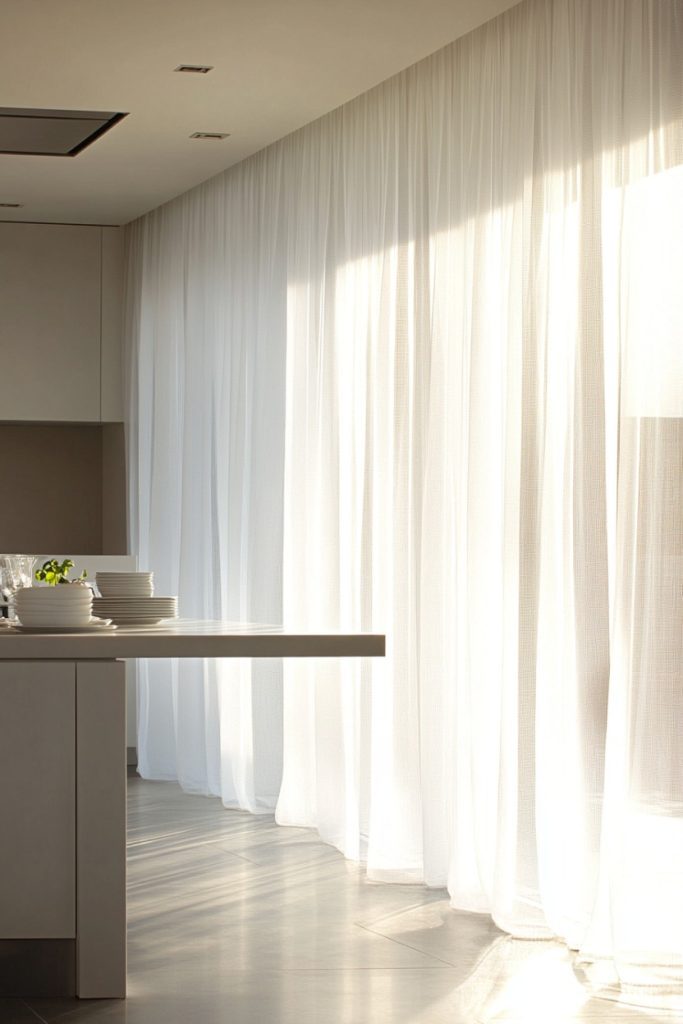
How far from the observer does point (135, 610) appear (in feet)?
11.9

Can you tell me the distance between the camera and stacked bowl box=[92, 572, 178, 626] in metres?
3.62

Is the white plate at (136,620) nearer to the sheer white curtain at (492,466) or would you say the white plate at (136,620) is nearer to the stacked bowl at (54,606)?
the stacked bowl at (54,606)

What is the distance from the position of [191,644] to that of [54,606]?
46 centimetres

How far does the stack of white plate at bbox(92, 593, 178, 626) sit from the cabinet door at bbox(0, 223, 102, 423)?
367cm

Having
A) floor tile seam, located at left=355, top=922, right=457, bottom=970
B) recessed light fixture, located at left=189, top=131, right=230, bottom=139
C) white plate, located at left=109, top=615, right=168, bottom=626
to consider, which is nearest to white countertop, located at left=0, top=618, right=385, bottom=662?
white plate, located at left=109, top=615, right=168, bottom=626

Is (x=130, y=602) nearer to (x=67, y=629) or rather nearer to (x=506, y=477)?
(x=67, y=629)

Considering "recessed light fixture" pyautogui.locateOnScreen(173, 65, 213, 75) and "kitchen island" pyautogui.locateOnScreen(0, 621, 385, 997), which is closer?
"kitchen island" pyautogui.locateOnScreen(0, 621, 385, 997)

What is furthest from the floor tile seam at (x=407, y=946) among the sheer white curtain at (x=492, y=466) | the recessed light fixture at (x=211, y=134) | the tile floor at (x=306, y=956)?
the recessed light fixture at (x=211, y=134)

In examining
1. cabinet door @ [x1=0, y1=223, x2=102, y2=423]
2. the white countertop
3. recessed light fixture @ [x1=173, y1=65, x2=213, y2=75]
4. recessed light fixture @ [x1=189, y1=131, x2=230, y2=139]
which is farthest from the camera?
cabinet door @ [x1=0, y1=223, x2=102, y2=423]

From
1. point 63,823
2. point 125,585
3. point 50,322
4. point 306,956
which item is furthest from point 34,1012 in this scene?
point 50,322

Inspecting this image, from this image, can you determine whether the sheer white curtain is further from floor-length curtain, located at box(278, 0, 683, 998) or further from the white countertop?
the white countertop

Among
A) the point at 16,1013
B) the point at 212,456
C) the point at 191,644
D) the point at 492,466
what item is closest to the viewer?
the point at 191,644

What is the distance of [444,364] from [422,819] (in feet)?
4.77

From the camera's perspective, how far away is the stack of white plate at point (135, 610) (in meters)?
3.62
